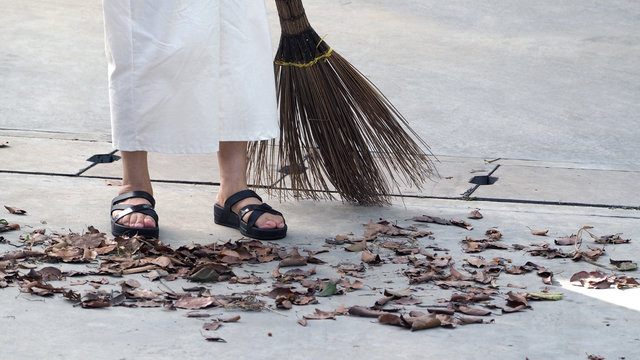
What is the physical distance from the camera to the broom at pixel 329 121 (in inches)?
97.8

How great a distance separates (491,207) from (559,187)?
33 centimetres

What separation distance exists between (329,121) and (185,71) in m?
0.50

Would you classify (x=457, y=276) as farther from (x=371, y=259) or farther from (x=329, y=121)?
(x=329, y=121)

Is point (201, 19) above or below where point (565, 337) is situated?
above

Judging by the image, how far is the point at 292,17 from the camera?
97.1 inches

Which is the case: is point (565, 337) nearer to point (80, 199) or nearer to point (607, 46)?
point (80, 199)

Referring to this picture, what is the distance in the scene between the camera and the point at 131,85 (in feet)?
7.06

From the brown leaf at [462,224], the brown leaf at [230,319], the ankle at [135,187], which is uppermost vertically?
the ankle at [135,187]

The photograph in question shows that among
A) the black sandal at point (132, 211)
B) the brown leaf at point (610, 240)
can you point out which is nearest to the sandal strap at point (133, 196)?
the black sandal at point (132, 211)

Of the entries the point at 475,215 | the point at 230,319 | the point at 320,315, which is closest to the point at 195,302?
the point at 230,319

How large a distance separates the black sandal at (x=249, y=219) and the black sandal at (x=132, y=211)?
0.62 ft

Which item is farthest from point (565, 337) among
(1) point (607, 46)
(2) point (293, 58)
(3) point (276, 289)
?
(1) point (607, 46)

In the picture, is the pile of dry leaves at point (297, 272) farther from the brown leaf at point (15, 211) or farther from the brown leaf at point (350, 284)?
the brown leaf at point (15, 211)

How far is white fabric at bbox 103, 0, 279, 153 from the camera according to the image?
2.12 meters
